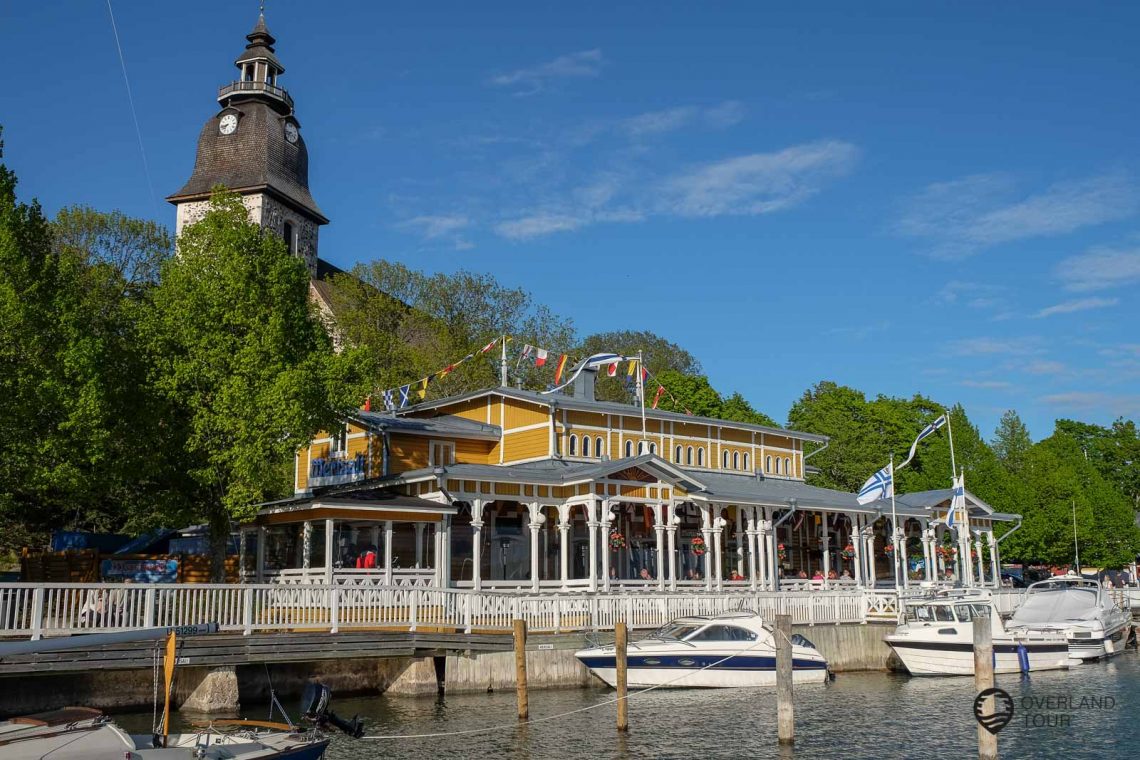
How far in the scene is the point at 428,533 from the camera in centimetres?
3800

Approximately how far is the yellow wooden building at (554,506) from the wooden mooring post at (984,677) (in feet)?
47.7

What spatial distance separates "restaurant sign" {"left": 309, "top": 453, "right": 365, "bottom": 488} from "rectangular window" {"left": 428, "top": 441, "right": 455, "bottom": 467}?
2.65 metres

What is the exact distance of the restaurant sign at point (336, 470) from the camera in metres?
39.9

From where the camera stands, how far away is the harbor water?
20.7 m

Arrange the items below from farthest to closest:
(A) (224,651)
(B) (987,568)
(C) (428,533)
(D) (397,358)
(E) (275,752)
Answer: (B) (987,568), (D) (397,358), (C) (428,533), (A) (224,651), (E) (275,752)

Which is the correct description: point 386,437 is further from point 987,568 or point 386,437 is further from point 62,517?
point 987,568

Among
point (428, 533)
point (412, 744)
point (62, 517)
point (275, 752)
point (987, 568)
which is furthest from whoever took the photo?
point (987, 568)

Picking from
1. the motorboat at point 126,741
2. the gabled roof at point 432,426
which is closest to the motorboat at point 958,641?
the gabled roof at point 432,426

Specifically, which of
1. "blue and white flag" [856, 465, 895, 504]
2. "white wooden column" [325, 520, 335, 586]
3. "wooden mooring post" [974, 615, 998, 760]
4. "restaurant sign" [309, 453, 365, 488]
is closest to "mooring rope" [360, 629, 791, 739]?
"wooden mooring post" [974, 615, 998, 760]

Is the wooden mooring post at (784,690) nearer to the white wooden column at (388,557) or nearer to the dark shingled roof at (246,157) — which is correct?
the white wooden column at (388,557)

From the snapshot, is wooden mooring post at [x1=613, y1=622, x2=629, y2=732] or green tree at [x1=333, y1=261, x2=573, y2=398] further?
green tree at [x1=333, y1=261, x2=573, y2=398]

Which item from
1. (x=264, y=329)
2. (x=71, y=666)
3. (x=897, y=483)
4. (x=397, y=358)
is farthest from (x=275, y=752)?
(x=897, y=483)

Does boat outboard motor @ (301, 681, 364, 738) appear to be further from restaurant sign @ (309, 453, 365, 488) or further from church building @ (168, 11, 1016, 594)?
restaurant sign @ (309, 453, 365, 488)

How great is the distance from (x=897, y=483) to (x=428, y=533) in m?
44.6
